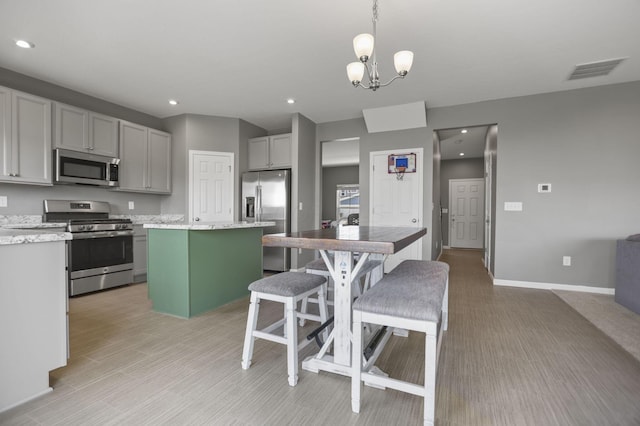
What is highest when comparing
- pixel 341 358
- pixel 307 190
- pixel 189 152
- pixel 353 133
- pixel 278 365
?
pixel 353 133

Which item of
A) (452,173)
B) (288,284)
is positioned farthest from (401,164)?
(452,173)

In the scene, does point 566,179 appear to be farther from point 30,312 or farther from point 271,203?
point 30,312

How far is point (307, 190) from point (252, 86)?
1.89 m

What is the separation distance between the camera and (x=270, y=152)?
4.94 meters

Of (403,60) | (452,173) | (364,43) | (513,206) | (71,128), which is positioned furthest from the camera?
(452,173)

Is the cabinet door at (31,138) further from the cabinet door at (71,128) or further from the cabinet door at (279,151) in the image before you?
the cabinet door at (279,151)

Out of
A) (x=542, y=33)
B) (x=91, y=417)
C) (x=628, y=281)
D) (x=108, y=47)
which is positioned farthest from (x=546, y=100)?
(x=91, y=417)

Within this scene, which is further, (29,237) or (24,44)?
(24,44)

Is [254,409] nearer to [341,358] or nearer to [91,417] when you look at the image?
[341,358]

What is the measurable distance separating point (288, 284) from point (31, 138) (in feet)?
11.5

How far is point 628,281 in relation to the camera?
10.0 ft

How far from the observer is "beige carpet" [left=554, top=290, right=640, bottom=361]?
227cm

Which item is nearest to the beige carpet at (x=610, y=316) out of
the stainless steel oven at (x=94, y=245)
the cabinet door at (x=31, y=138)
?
the stainless steel oven at (x=94, y=245)

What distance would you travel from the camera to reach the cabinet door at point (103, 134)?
3.74 m
